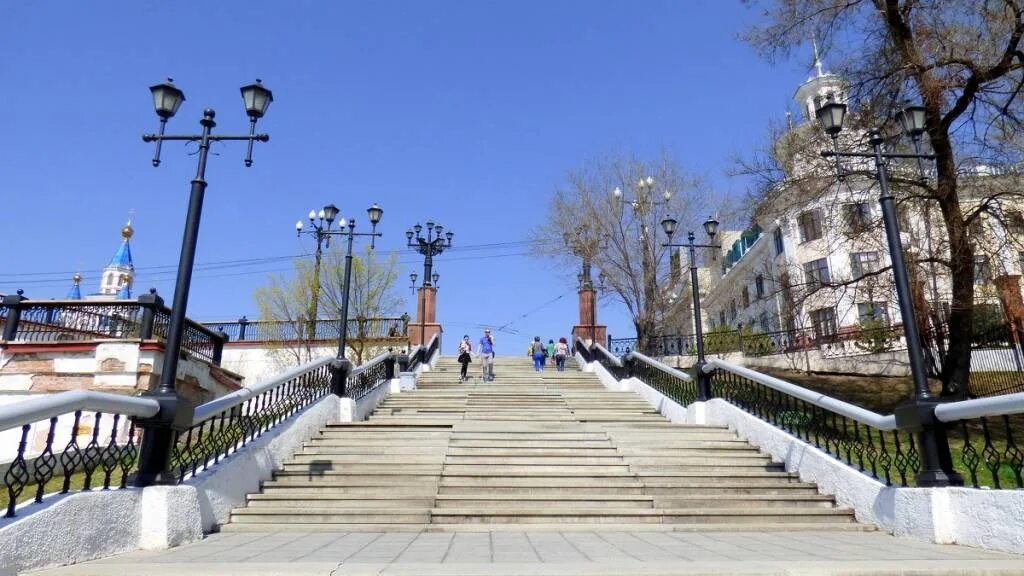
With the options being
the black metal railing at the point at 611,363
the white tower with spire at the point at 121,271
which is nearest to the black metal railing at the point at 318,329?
the black metal railing at the point at 611,363

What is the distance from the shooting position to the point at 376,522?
6.53 meters

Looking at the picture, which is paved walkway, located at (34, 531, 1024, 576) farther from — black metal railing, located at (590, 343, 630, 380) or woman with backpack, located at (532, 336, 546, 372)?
woman with backpack, located at (532, 336, 546, 372)

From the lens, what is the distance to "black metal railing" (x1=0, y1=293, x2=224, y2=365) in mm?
12930

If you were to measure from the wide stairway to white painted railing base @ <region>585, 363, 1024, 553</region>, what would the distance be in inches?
8.3

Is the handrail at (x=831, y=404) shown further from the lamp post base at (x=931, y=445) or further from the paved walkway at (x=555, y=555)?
the paved walkway at (x=555, y=555)

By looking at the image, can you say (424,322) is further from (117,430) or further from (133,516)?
(133,516)

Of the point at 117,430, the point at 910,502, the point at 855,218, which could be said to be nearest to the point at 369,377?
the point at 117,430

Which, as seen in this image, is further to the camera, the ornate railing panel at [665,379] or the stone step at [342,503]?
the ornate railing panel at [665,379]

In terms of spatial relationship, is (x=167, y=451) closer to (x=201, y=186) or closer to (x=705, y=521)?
(x=201, y=186)

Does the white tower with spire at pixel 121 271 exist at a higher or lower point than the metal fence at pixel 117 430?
higher

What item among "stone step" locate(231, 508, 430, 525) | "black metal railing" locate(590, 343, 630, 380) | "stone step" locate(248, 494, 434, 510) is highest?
"black metal railing" locate(590, 343, 630, 380)

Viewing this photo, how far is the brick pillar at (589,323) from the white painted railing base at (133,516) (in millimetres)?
19027

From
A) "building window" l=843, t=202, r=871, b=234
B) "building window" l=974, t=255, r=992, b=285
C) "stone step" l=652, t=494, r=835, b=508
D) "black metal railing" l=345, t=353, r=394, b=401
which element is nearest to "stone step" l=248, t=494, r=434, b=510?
"stone step" l=652, t=494, r=835, b=508

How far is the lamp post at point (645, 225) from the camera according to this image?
26484 millimetres
